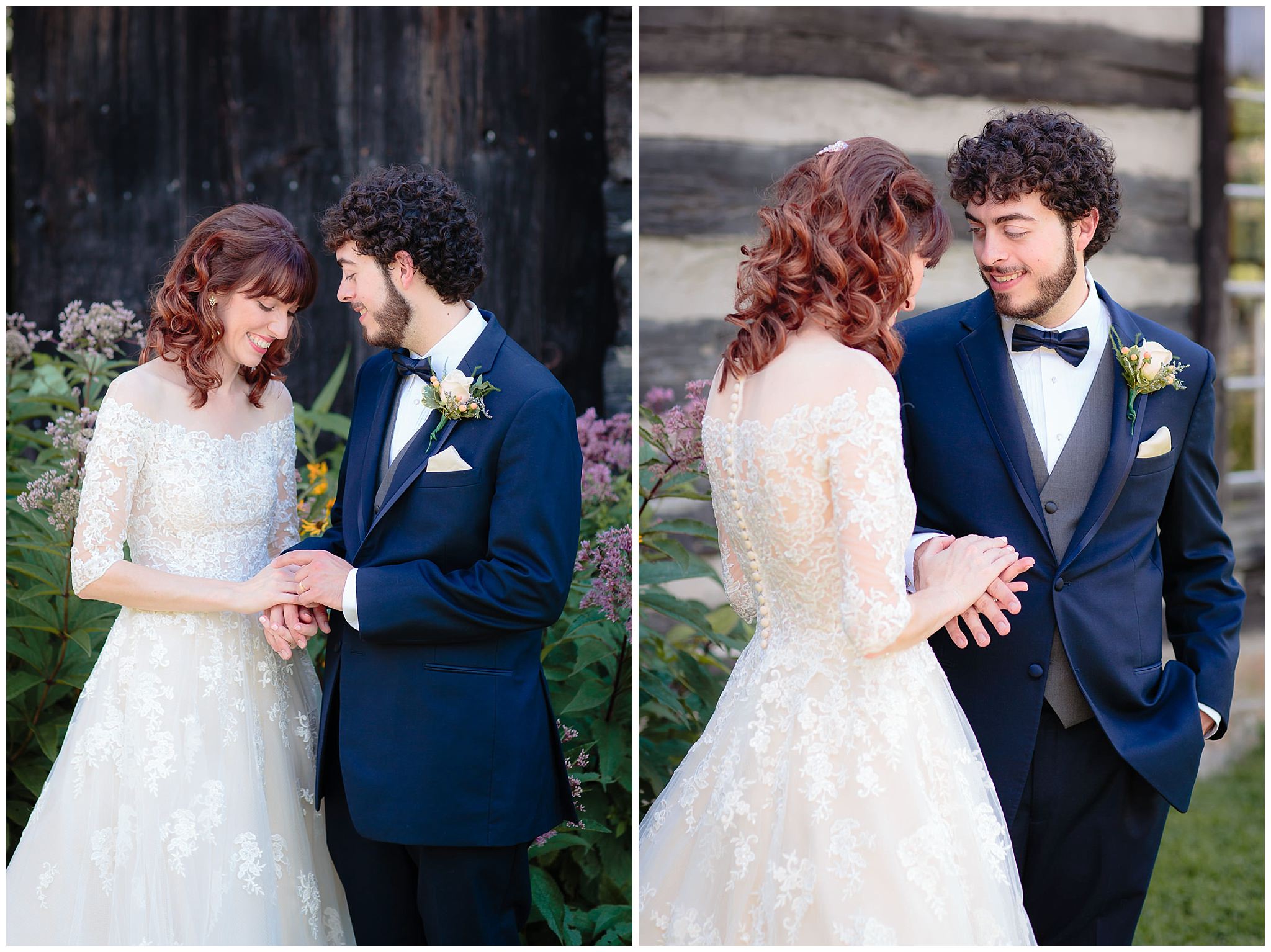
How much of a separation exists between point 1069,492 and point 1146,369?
1.11 ft

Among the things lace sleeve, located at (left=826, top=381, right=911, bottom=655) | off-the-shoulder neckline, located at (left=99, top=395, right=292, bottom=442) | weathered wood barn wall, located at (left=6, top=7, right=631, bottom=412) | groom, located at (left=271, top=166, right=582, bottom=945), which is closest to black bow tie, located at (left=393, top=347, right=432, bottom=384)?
groom, located at (left=271, top=166, right=582, bottom=945)

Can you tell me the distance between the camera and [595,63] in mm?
4180

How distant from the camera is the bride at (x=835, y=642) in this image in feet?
6.97

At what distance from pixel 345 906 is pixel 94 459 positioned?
4.24 feet

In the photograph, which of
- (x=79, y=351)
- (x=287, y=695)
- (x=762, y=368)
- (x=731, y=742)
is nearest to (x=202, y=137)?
(x=79, y=351)

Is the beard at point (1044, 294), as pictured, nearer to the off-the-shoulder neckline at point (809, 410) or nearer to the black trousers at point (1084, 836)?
the off-the-shoulder neckline at point (809, 410)

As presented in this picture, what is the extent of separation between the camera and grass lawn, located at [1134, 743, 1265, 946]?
4.25 meters

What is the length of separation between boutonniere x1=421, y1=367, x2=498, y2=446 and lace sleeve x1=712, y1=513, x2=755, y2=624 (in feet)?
1.99

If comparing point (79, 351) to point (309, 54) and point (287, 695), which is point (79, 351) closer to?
point (287, 695)

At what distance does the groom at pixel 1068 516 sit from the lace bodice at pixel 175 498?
1660 mm

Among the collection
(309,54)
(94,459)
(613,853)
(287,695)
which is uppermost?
(309,54)

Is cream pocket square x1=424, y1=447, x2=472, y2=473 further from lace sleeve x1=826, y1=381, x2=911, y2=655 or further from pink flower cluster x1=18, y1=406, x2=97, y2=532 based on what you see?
pink flower cluster x1=18, y1=406, x2=97, y2=532

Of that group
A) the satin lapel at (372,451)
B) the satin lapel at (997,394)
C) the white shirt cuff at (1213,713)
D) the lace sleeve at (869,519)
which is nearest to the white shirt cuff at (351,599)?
the satin lapel at (372,451)

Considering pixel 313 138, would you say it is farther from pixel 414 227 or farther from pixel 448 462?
pixel 448 462
